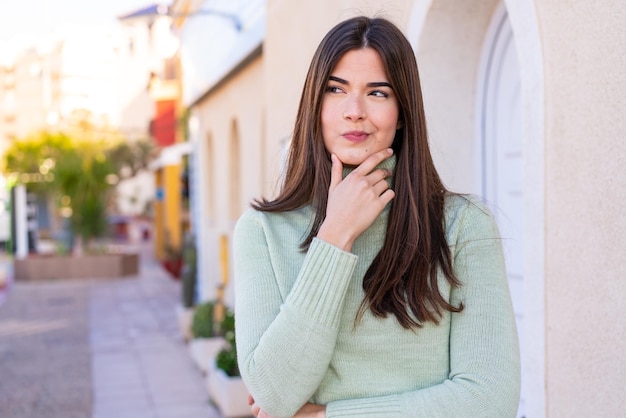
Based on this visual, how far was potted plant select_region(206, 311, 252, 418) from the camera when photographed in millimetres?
6305

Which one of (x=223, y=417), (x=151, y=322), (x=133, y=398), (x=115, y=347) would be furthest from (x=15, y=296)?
(x=223, y=417)

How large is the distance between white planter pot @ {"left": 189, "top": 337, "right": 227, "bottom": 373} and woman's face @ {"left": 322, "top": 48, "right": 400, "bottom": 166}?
646 centimetres

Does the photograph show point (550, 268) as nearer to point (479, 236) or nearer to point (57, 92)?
point (479, 236)

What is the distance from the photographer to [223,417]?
657 cm

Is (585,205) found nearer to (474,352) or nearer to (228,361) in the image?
(474,352)

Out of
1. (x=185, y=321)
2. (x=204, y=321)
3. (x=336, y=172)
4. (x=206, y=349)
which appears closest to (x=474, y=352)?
(x=336, y=172)

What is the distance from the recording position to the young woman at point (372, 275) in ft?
5.02

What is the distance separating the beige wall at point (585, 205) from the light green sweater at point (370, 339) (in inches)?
36.2

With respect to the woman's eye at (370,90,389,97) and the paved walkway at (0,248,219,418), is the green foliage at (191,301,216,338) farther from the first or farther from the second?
the woman's eye at (370,90,389,97)

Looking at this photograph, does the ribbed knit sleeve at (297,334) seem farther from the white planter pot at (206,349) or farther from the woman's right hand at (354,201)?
the white planter pot at (206,349)

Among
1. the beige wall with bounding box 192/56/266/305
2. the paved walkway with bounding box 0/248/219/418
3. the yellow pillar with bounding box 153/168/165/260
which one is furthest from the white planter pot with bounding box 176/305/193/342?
the yellow pillar with bounding box 153/168/165/260

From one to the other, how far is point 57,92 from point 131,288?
40.2 meters

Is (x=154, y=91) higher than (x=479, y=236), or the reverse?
(x=154, y=91)

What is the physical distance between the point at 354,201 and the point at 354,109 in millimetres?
188
